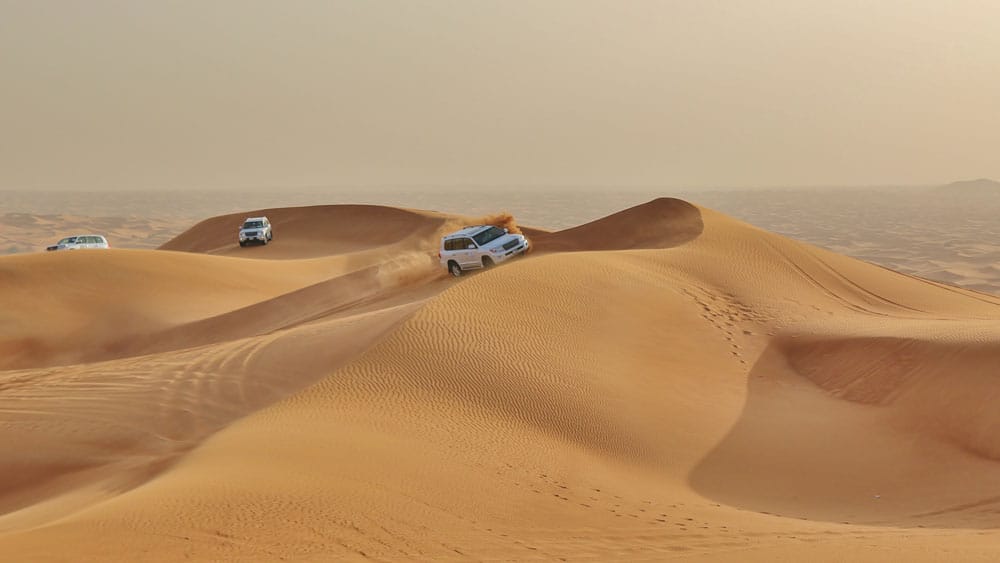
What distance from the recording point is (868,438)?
531 inches

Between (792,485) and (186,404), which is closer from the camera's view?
(792,485)

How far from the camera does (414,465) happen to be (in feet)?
32.8

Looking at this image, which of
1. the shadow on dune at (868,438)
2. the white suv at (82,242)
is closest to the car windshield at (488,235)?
the shadow on dune at (868,438)

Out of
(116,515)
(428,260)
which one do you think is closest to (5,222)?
(428,260)

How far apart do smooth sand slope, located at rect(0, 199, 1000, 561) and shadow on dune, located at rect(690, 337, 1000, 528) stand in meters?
0.06

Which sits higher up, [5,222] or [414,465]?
[414,465]

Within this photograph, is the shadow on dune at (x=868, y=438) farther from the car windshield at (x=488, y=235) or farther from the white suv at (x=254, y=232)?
the white suv at (x=254, y=232)

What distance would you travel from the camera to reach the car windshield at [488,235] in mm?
24453

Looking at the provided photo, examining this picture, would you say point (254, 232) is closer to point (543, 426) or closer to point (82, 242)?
point (82, 242)

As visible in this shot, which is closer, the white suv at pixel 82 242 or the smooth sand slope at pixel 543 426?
the smooth sand slope at pixel 543 426

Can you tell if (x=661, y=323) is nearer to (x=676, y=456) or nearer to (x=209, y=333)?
(x=676, y=456)

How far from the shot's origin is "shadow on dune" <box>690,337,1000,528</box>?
1072cm

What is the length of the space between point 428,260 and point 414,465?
24.9m

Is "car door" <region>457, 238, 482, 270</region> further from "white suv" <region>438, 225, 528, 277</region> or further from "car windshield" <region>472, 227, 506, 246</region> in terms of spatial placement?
"car windshield" <region>472, 227, 506, 246</region>
